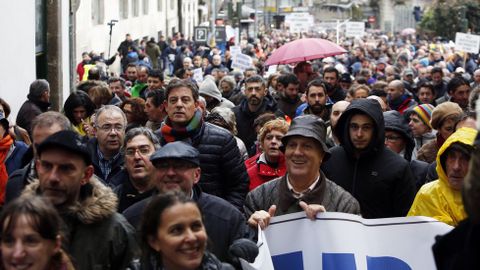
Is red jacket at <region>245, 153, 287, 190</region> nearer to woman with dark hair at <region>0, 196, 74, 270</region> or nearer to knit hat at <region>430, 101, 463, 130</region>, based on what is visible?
knit hat at <region>430, 101, 463, 130</region>

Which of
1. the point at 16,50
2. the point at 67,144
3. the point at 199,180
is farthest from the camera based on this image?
the point at 16,50

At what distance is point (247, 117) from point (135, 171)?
5586 mm

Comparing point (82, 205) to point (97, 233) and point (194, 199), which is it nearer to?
point (97, 233)

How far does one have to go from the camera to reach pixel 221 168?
7.53m

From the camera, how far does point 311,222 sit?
5.83 meters

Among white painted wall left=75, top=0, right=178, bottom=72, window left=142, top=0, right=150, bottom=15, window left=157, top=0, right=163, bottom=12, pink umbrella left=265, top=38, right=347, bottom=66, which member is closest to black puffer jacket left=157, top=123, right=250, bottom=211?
pink umbrella left=265, top=38, right=347, bottom=66

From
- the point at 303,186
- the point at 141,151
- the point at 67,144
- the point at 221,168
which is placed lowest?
the point at 221,168

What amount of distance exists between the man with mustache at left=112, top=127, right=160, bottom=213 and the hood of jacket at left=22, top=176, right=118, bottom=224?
1.32 meters

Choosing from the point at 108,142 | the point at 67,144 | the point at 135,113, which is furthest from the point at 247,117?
the point at 67,144

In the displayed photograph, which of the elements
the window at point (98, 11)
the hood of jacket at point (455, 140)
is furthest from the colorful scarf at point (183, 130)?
the window at point (98, 11)

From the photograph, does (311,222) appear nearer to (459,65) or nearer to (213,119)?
(213,119)

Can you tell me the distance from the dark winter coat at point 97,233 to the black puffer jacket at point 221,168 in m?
2.32

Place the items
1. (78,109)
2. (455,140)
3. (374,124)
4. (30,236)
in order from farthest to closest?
(78,109) < (374,124) < (455,140) < (30,236)

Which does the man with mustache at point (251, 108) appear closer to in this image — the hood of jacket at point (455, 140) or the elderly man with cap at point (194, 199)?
the hood of jacket at point (455, 140)
